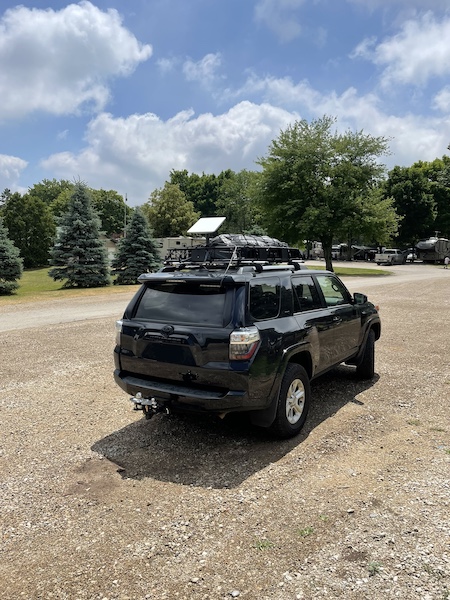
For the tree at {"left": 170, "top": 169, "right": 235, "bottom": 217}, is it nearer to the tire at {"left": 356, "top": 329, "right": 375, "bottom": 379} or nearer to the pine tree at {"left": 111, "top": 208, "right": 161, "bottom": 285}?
the pine tree at {"left": 111, "top": 208, "right": 161, "bottom": 285}

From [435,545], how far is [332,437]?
1.73 meters

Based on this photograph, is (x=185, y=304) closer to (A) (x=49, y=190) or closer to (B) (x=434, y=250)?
(B) (x=434, y=250)

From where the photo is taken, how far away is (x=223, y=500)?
3.41 meters

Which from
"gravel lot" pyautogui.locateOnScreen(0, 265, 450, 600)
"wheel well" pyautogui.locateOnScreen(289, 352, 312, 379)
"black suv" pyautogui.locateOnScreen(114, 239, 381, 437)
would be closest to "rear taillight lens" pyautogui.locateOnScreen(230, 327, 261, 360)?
"black suv" pyautogui.locateOnScreen(114, 239, 381, 437)

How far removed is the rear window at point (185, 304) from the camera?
13.4ft

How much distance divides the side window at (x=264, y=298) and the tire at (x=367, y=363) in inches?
97.7

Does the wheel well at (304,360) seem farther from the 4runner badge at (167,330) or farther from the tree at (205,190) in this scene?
the tree at (205,190)

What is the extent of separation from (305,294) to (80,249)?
2017 centimetres

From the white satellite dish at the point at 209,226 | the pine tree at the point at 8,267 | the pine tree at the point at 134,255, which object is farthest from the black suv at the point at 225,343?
the pine tree at the point at 134,255

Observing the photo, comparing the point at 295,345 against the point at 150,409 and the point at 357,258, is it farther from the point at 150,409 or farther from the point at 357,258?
the point at 357,258

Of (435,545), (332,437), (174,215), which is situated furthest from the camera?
(174,215)

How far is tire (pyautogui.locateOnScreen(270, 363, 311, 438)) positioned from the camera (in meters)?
4.25

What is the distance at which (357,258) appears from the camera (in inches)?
2441

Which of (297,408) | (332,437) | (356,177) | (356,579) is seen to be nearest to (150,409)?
(297,408)
